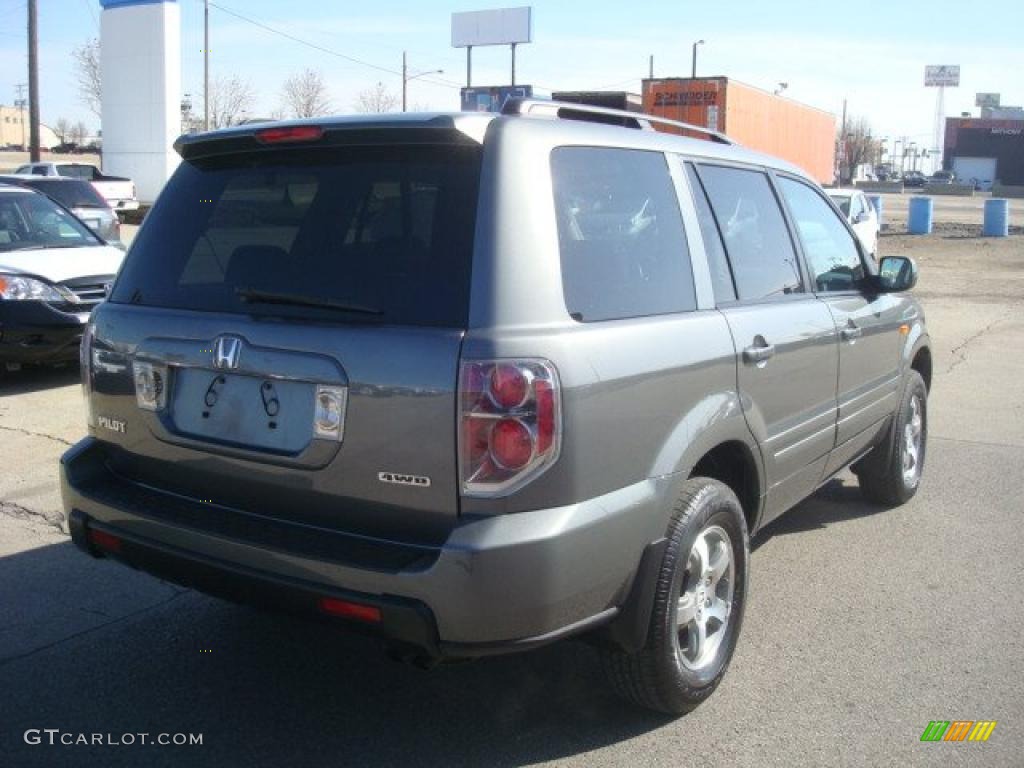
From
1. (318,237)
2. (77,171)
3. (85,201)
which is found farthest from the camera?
→ (77,171)

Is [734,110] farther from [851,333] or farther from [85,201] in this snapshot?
[851,333]

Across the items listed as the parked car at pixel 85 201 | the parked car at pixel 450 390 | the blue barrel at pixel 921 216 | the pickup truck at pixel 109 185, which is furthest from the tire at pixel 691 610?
the blue barrel at pixel 921 216

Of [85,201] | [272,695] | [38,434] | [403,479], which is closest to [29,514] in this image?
[38,434]

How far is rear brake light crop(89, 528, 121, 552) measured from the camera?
336 centimetres

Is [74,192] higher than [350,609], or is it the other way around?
[74,192]

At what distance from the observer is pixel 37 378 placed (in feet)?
30.1

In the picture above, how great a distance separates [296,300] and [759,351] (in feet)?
5.65

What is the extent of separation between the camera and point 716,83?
2427 centimetres

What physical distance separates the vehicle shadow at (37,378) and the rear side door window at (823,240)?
6558 mm

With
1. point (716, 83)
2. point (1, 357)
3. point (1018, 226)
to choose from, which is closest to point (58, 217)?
point (1, 357)

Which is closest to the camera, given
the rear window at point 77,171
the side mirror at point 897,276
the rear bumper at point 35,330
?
the side mirror at point 897,276

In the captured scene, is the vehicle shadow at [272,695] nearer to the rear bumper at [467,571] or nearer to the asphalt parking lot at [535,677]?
the asphalt parking lot at [535,677]

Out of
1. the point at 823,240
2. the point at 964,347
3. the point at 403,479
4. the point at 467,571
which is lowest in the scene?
the point at 964,347

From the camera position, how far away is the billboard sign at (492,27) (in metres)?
63.9
